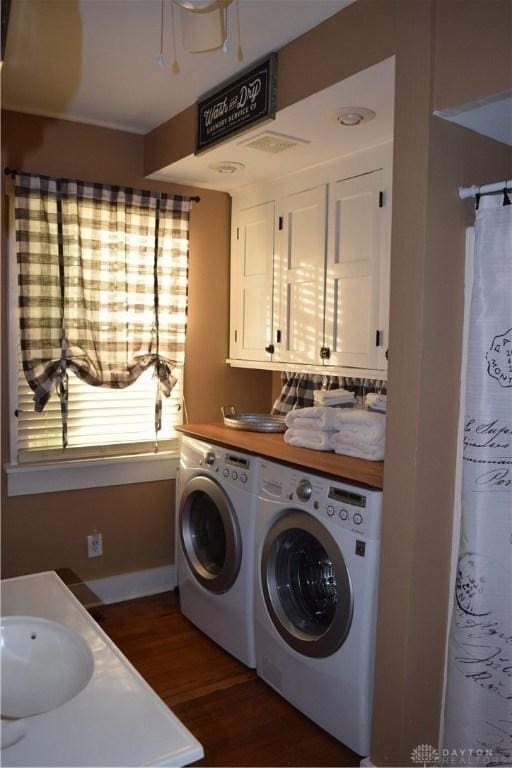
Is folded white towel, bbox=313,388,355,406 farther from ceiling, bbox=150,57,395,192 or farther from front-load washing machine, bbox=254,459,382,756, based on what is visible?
ceiling, bbox=150,57,395,192

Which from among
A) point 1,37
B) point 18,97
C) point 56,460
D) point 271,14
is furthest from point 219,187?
point 1,37

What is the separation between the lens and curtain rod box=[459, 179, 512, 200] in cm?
185

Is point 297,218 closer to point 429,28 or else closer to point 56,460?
point 429,28

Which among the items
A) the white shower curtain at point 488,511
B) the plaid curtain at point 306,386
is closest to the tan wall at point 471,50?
the white shower curtain at point 488,511

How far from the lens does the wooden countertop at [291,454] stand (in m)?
2.18

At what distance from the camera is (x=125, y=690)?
1071 mm

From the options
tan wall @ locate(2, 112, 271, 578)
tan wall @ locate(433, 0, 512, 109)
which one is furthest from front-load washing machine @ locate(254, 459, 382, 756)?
tan wall @ locate(433, 0, 512, 109)

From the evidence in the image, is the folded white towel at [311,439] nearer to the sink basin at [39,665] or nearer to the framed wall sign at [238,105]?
the framed wall sign at [238,105]

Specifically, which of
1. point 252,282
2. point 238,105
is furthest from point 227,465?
point 238,105

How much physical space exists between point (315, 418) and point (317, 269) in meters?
0.72

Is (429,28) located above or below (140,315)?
above

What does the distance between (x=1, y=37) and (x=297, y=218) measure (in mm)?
2660

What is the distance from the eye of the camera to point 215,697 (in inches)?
99.3

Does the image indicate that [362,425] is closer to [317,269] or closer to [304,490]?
[304,490]
